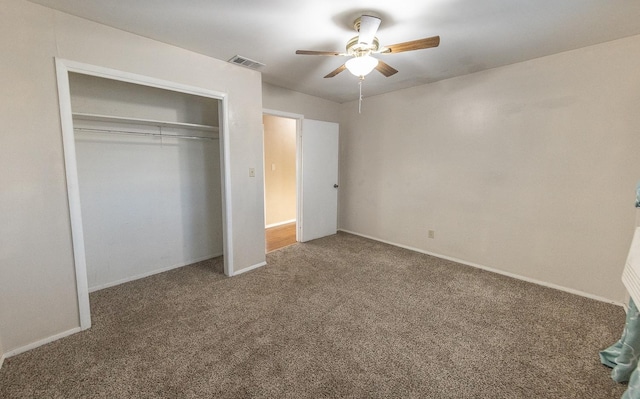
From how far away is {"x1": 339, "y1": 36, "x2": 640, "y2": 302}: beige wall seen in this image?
7.82ft

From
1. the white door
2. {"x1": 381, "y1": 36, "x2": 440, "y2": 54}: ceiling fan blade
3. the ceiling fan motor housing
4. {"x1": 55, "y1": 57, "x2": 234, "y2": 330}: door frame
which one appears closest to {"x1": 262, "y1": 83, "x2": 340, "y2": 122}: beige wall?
the white door

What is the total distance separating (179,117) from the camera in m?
3.12

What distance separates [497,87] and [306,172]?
8.92ft

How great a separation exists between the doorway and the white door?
24.5 inches

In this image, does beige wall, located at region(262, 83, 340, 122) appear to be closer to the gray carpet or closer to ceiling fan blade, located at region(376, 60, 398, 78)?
ceiling fan blade, located at region(376, 60, 398, 78)

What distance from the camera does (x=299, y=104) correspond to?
4.07 meters

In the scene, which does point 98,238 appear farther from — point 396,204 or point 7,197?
point 396,204

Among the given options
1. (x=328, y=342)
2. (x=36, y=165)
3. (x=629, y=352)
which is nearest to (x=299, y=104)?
(x=36, y=165)

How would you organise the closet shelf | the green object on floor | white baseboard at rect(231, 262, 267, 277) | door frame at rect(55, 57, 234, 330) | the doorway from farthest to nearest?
the doorway < white baseboard at rect(231, 262, 267, 277) < the closet shelf < door frame at rect(55, 57, 234, 330) < the green object on floor

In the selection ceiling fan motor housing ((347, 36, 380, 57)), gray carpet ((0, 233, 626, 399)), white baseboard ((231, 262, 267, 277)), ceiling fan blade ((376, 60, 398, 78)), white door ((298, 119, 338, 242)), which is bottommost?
gray carpet ((0, 233, 626, 399))

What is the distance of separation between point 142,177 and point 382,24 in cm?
289

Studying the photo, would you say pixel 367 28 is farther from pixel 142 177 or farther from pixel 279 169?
pixel 279 169

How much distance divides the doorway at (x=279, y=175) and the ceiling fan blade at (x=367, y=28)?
9.85ft

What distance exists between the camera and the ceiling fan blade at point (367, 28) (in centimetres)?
181
